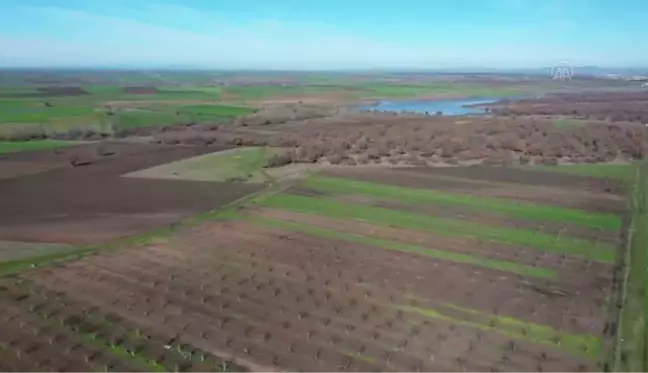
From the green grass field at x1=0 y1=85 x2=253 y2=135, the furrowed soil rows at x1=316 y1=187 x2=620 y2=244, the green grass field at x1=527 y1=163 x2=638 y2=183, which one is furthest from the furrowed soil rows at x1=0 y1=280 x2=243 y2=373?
the green grass field at x1=0 y1=85 x2=253 y2=135

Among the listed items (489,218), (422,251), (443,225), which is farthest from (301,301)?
(489,218)

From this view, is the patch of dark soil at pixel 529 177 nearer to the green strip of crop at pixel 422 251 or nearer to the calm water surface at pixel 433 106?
the green strip of crop at pixel 422 251

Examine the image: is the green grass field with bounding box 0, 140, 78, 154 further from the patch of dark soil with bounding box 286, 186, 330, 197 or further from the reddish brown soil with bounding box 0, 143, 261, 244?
the patch of dark soil with bounding box 286, 186, 330, 197

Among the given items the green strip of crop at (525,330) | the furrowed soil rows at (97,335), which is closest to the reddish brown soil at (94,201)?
the furrowed soil rows at (97,335)

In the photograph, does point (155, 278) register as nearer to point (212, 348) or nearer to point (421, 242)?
point (212, 348)

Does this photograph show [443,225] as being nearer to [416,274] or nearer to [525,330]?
[416,274]

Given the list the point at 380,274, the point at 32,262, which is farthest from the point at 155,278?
the point at 380,274
